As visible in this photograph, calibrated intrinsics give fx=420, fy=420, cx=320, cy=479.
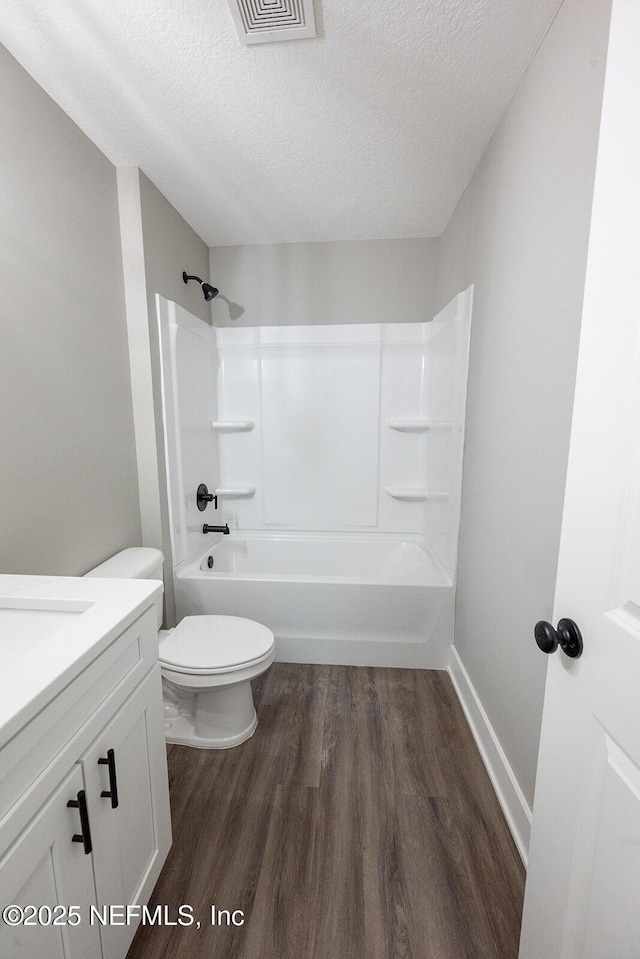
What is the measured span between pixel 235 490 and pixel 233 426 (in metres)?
0.45

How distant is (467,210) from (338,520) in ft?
6.31

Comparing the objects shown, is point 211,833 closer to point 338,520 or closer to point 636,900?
point 636,900

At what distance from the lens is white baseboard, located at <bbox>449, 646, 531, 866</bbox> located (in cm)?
128

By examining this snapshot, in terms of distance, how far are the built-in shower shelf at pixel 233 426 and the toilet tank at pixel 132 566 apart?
116cm

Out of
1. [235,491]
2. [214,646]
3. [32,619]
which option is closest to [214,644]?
[214,646]

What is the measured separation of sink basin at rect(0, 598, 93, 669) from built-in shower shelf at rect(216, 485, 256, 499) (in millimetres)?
1925

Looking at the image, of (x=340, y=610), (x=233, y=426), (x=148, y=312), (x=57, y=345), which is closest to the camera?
(x=57, y=345)

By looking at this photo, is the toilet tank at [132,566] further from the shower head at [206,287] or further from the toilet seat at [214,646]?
the shower head at [206,287]

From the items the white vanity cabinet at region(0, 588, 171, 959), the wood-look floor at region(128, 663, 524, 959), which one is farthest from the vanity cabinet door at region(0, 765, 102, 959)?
the wood-look floor at region(128, 663, 524, 959)

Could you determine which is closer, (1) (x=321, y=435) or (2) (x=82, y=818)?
(2) (x=82, y=818)

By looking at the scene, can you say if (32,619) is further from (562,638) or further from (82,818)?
(562,638)

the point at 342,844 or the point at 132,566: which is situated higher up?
the point at 132,566

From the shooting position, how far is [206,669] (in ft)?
5.13

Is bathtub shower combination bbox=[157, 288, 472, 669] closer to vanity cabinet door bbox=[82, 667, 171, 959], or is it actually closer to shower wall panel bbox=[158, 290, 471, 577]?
shower wall panel bbox=[158, 290, 471, 577]
